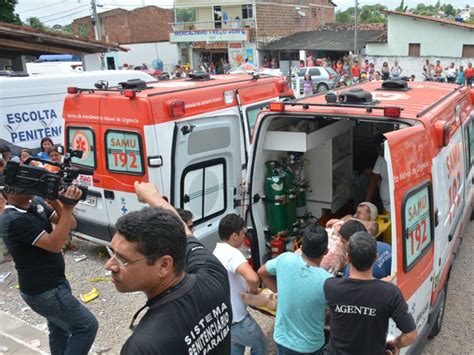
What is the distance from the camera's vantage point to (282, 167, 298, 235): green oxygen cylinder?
182 inches

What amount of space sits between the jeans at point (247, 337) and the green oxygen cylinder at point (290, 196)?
1532mm

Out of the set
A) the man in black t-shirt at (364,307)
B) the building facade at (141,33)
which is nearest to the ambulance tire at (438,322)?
the man in black t-shirt at (364,307)

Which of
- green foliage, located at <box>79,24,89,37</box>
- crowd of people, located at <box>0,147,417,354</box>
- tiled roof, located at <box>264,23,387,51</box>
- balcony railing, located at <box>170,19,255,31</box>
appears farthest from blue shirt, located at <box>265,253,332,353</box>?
green foliage, located at <box>79,24,89,37</box>

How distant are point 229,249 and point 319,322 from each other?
2.70 ft

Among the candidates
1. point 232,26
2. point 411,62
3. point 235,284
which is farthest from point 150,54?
point 235,284

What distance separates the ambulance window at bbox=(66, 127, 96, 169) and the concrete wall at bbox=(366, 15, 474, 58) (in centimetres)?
2438

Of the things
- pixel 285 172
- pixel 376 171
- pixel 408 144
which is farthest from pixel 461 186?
pixel 408 144

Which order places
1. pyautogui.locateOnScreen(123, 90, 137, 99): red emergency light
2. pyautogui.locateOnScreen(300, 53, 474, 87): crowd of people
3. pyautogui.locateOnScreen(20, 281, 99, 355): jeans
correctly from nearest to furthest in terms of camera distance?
pyautogui.locateOnScreen(20, 281, 99, 355): jeans → pyautogui.locateOnScreen(123, 90, 137, 99): red emergency light → pyautogui.locateOnScreen(300, 53, 474, 87): crowd of people

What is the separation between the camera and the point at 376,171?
5.05 metres

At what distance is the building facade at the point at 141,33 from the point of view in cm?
3978

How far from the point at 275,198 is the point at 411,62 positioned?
2426 centimetres

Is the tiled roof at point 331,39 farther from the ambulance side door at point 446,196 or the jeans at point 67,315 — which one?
the jeans at point 67,315

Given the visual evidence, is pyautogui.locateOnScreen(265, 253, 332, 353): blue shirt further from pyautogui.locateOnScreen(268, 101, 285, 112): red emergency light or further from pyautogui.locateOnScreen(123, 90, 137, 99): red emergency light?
pyautogui.locateOnScreen(123, 90, 137, 99): red emergency light

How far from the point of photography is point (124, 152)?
5.45 metres
